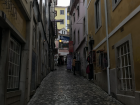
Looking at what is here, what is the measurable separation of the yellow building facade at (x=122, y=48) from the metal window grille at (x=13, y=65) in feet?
11.9

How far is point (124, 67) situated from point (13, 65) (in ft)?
12.6

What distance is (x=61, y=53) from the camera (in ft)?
133

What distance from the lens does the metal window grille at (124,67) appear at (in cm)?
578

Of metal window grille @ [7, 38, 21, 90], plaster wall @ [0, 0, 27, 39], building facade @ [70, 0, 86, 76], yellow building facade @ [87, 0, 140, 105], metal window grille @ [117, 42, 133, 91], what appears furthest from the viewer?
building facade @ [70, 0, 86, 76]

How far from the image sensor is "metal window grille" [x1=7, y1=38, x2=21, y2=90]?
4.84m

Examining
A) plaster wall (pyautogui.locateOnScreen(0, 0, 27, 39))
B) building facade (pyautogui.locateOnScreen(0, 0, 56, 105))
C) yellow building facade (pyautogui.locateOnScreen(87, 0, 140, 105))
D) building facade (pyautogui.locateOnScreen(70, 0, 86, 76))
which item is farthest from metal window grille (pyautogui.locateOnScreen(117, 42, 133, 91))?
building facade (pyautogui.locateOnScreen(70, 0, 86, 76))

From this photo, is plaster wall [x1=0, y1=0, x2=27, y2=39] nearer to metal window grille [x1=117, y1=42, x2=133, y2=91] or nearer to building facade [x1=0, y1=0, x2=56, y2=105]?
building facade [x1=0, y1=0, x2=56, y2=105]

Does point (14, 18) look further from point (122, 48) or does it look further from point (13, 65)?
point (122, 48)

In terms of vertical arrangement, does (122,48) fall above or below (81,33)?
below

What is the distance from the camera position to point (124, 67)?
20.1 feet

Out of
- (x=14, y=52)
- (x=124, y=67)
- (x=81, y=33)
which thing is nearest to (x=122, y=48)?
(x=124, y=67)

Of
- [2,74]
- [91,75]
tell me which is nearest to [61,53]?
[91,75]

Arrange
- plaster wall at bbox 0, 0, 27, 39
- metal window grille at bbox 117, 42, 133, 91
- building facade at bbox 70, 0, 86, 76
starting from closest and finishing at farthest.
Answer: plaster wall at bbox 0, 0, 27, 39
metal window grille at bbox 117, 42, 133, 91
building facade at bbox 70, 0, 86, 76

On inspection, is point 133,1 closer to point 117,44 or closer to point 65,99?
point 117,44
